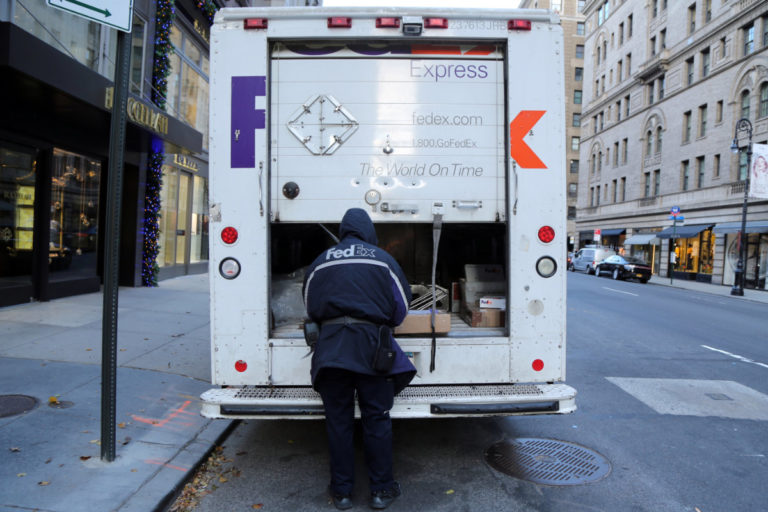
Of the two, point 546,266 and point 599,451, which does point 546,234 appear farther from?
point 599,451

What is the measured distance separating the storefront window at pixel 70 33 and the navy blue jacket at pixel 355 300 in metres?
7.32

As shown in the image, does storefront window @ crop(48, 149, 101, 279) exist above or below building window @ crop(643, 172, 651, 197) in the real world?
below

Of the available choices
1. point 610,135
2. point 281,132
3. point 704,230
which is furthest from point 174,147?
point 610,135

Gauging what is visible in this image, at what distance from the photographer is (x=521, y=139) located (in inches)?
157

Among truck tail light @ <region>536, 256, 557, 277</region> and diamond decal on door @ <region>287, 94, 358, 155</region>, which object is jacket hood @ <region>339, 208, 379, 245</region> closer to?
diamond decal on door @ <region>287, 94, 358, 155</region>

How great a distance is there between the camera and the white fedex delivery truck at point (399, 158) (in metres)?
3.92

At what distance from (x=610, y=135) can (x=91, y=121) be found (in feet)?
143

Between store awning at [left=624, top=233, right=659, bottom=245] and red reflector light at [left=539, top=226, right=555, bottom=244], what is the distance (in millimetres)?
35849

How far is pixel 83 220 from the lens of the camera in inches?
443

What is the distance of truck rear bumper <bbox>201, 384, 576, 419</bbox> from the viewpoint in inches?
146

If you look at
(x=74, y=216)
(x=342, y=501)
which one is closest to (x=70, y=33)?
(x=74, y=216)

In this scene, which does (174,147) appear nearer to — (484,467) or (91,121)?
(91,121)

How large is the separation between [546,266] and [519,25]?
1.76 metres

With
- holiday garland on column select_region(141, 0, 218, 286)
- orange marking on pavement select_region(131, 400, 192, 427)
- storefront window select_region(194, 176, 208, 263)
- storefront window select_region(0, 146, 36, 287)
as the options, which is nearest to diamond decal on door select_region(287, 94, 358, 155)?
orange marking on pavement select_region(131, 400, 192, 427)
